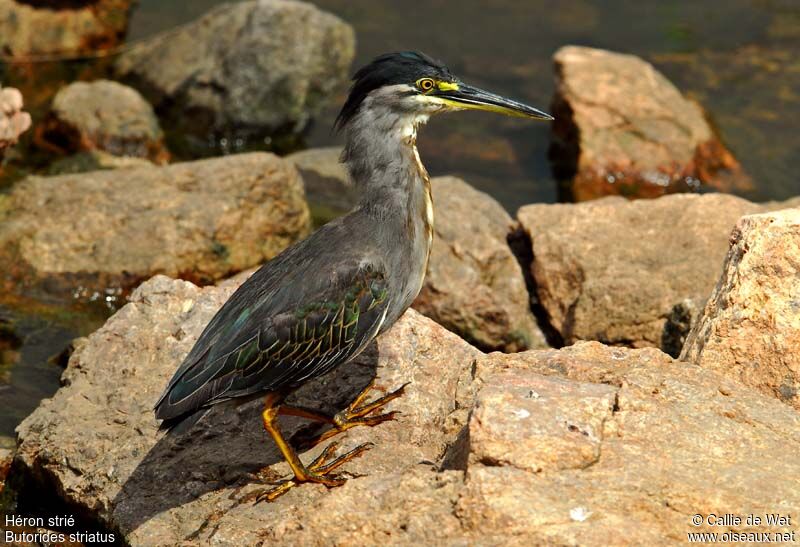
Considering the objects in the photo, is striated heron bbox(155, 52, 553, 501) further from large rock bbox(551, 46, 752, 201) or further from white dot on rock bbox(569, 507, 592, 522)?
large rock bbox(551, 46, 752, 201)

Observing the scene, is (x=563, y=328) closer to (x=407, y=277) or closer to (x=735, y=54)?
(x=407, y=277)

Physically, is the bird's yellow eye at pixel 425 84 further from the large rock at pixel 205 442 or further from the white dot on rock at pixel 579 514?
the white dot on rock at pixel 579 514

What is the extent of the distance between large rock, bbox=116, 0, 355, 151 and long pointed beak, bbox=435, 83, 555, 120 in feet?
20.5

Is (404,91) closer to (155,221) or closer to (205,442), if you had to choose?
(205,442)

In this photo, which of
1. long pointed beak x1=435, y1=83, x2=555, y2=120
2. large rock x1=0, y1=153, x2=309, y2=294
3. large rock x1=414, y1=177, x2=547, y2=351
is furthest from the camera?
large rock x1=0, y1=153, x2=309, y2=294

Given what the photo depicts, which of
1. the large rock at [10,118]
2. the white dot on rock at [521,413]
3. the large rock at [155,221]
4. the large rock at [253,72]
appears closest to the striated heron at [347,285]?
the white dot on rock at [521,413]

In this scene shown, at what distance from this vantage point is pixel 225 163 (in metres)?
9.38

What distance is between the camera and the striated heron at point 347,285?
18.2ft

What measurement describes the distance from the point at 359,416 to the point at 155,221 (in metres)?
3.68

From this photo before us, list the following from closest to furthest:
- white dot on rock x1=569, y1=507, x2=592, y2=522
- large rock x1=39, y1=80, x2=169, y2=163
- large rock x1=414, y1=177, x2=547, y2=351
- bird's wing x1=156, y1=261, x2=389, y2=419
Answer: white dot on rock x1=569, y1=507, x2=592, y2=522, bird's wing x1=156, y1=261, x2=389, y2=419, large rock x1=414, y1=177, x2=547, y2=351, large rock x1=39, y1=80, x2=169, y2=163

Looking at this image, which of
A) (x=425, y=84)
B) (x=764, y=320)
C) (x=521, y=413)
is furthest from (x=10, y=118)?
(x=764, y=320)

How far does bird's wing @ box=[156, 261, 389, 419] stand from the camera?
5.53m

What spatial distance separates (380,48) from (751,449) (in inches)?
411

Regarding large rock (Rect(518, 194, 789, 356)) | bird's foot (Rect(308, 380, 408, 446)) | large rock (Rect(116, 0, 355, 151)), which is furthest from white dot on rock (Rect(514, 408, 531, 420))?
large rock (Rect(116, 0, 355, 151))
